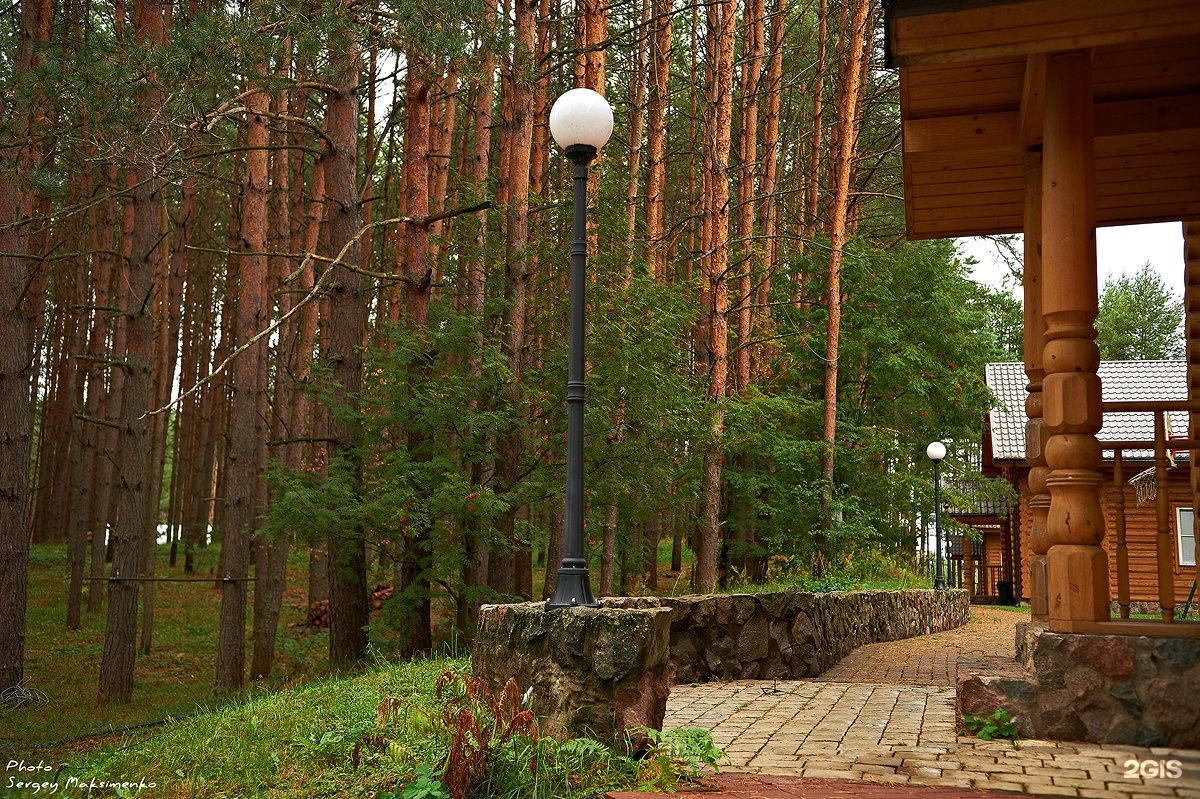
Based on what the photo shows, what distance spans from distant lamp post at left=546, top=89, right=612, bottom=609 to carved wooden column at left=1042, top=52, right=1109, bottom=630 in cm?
252

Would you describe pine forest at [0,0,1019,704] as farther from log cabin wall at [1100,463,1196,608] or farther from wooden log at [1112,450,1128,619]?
wooden log at [1112,450,1128,619]

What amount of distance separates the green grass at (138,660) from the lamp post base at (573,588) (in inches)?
259

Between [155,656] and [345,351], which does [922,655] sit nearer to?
[345,351]

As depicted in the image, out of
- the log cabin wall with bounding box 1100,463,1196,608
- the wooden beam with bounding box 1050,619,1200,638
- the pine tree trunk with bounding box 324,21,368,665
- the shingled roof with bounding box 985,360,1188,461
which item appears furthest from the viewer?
the shingled roof with bounding box 985,360,1188,461

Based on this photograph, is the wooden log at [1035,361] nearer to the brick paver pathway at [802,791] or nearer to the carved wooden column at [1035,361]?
the carved wooden column at [1035,361]

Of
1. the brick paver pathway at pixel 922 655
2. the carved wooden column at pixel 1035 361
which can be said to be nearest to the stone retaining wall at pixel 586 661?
the carved wooden column at pixel 1035 361

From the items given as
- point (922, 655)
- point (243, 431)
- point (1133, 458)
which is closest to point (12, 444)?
point (243, 431)

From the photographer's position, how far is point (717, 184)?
1562 cm

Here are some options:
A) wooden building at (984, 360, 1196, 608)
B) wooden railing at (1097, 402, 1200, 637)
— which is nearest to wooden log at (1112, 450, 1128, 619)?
wooden railing at (1097, 402, 1200, 637)

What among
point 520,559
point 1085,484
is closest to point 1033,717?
point 1085,484

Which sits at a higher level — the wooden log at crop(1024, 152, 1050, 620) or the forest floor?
the wooden log at crop(1024, 152, 1050, 620)

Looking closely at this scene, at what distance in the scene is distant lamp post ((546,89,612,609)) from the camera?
562 cm

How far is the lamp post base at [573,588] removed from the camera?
557 cm

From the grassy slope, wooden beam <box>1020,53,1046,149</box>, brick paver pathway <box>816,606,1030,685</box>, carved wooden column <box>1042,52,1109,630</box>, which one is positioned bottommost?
brick paver pathway <box>816,606,1030,685</box>
